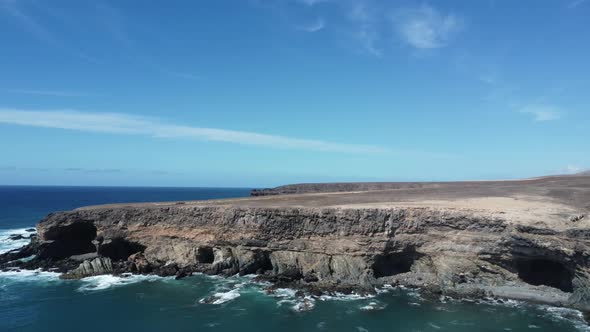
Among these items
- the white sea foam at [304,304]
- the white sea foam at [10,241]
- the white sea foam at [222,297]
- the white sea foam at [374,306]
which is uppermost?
the white sea foam at [10,241]

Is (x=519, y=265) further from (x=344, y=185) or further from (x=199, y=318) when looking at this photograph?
(x=344, y=185)

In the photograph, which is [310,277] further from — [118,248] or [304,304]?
[118,248]

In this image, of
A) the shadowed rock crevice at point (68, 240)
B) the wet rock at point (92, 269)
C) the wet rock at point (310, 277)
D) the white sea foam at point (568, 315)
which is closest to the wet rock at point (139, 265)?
the wet rock at point (92, 269)

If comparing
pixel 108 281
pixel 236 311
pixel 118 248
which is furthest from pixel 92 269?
pixel 236 311

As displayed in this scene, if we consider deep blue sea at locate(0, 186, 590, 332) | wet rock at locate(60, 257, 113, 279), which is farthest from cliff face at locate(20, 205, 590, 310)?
deep blue sea at locate(0, 186, 590, 332)

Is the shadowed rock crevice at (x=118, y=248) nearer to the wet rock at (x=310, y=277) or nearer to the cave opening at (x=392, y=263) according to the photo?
the wet rock at (x=310, y=277)

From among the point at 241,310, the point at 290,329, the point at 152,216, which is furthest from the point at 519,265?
the point at 152,216
